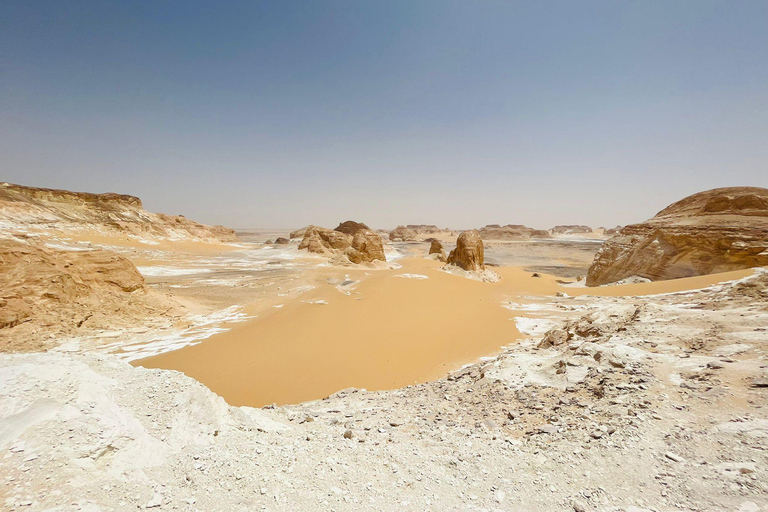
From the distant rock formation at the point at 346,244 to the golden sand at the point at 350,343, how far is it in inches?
436

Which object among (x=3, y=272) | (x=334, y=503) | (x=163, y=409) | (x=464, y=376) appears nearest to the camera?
(x=334, y=503)

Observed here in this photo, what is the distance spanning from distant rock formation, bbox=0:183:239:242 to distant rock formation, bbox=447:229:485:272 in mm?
36194

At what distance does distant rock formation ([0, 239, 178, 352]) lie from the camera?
261 inches

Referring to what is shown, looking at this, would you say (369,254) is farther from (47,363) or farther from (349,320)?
(47,363)

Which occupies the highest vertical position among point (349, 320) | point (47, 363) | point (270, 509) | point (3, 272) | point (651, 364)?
point (3, 272)

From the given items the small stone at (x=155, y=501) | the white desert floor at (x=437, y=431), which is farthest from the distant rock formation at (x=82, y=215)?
the small stone at (x=155, y=501)

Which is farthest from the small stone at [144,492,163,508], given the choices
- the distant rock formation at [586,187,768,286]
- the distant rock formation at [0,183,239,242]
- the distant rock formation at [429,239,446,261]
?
the distant rock formation at [0,183,239,242]

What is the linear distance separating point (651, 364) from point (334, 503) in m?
4.22

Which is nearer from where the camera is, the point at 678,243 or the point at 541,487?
the point at 541,487

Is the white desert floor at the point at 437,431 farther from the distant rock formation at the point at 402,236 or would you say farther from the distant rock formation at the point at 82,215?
the distant rock formation at the point at 402,236

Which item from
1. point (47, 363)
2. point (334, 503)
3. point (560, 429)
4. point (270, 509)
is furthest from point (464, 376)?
point (47, 363)

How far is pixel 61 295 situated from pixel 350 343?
7653 millimetres

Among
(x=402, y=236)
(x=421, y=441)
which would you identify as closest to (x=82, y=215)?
(x=421, y=441)

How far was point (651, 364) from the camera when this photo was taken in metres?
3.80
